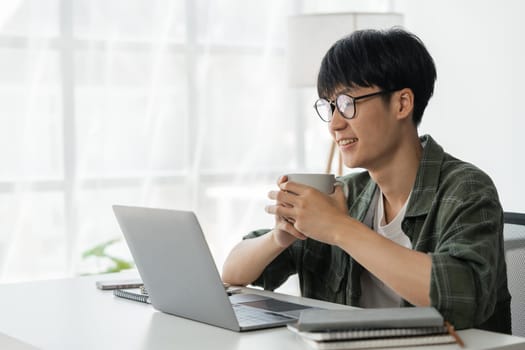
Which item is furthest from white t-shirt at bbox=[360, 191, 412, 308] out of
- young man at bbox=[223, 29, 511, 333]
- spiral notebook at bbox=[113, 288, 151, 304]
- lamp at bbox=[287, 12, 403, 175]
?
lamp at bbox=[287, 12, 403, 175]

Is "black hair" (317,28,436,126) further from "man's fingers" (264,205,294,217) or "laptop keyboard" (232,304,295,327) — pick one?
"laptop keyboard" (232,304,295,327)

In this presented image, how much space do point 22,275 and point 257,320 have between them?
2444 mm

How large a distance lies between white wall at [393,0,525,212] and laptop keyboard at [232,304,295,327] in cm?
291

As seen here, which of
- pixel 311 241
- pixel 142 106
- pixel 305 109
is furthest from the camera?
pixel 305 109

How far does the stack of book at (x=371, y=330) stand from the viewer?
1249 millimetres

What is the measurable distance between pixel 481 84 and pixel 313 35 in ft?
3.95

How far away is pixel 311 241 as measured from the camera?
1995 millimetres

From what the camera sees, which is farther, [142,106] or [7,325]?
[142,106]

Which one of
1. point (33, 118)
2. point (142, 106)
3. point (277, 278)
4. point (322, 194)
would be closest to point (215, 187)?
point (142, 106)

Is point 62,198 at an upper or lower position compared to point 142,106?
lower

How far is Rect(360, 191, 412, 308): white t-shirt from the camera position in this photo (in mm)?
1856

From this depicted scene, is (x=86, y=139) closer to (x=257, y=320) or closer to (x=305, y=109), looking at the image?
(x=305, y=109)

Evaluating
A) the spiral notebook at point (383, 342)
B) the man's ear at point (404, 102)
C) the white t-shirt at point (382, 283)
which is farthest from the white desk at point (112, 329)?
the man's ear at point (404, 102)

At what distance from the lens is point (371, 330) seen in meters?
1.26
